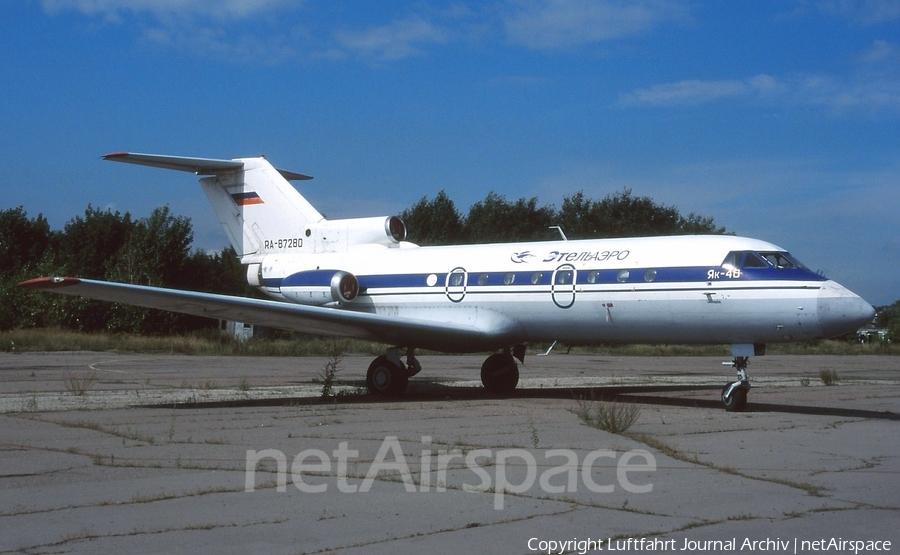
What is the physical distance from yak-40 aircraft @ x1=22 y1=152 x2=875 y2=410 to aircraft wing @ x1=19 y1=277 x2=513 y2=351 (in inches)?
1.4

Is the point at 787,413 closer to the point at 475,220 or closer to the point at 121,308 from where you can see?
the point at 121,308

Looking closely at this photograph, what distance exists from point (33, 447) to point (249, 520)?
14.1ft

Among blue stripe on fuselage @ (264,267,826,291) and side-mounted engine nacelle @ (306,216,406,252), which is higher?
side-mounted engine nacelle @ (306,216,406,252)

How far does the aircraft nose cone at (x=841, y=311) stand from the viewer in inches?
541

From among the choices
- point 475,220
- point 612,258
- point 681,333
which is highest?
point 475,220

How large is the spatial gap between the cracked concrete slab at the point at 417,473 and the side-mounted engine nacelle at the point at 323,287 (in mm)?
3332

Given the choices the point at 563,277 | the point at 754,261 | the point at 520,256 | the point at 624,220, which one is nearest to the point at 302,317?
the point at 520,256

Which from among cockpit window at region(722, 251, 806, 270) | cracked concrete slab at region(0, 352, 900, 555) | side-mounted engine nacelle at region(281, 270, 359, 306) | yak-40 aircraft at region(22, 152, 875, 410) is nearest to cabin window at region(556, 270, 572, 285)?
yak-40 aircraft at region(22, 152, 875, 410)

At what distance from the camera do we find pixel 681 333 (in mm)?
15508

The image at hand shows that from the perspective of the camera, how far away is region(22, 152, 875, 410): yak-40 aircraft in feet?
47.5

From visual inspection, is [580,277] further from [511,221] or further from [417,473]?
[511,221]

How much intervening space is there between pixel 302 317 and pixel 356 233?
4.74 metres

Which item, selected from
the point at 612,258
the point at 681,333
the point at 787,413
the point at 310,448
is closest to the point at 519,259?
the point at 612,258

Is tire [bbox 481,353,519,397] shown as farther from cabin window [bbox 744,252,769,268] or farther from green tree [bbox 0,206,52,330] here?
green tree [bbox 0,206,52,330]
